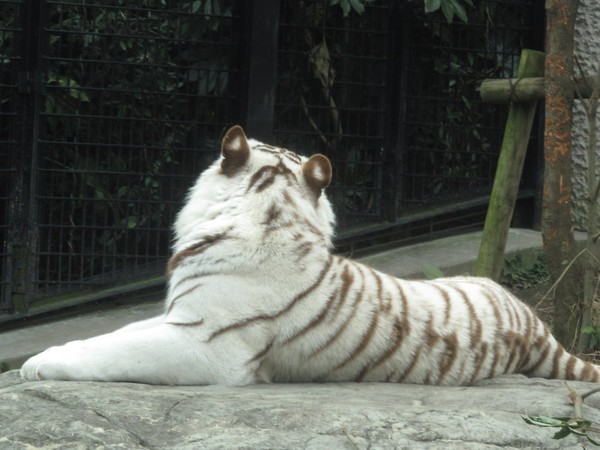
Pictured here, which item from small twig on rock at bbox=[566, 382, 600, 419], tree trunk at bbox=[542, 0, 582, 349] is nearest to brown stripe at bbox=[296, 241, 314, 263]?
small twig on rock at bbox=[566, 382, 600, 419]

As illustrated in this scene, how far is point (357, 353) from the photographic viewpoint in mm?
3898

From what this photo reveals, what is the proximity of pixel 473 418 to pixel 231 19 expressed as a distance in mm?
4307

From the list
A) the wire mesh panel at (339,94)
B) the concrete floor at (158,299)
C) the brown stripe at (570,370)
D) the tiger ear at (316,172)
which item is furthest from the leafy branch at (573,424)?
the wire mesh panel at (339,94)

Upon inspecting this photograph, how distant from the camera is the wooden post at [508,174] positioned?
573cm

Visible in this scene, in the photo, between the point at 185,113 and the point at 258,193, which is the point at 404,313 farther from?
the point at 185,113

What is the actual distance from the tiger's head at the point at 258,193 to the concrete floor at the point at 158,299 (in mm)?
2405

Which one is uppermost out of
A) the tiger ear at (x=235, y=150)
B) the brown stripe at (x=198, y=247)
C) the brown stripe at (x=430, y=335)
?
the tiger ear at (x=235, y=150)

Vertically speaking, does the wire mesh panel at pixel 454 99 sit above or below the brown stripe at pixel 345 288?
above

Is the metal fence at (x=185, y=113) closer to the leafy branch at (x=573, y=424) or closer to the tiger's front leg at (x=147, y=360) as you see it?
the tiger's front leg at (x=147, y=360)

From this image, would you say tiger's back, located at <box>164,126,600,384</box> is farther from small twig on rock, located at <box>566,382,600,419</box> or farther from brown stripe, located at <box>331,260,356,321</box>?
small twig on rock, located at <box>566,382,600,419</box>

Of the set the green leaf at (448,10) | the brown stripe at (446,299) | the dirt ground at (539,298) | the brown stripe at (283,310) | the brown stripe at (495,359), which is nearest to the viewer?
the brown stripe at (283,310)

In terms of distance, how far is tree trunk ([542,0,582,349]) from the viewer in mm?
5387

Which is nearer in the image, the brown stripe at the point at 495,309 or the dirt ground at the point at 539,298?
the brown stripe at the point at 495,309

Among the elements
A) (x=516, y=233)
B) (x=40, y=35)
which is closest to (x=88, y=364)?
(x=40, y=35)
